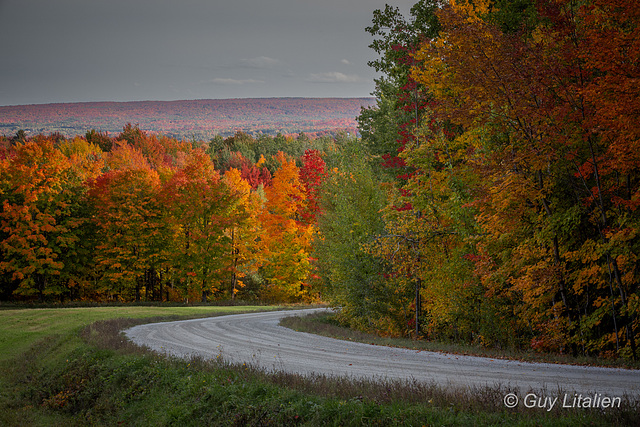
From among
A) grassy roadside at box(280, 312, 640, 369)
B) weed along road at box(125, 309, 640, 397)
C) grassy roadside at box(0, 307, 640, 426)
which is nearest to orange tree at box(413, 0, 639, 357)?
grassy roadside at box(280, 312, 640, 369)

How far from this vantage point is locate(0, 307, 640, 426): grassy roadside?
7.42 metres

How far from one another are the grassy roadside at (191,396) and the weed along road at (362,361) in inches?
44.6

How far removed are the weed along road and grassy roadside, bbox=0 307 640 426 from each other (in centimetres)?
113

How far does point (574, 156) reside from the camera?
13.6 meters

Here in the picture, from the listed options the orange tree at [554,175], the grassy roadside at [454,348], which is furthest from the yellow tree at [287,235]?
the orange tree at [554,175]

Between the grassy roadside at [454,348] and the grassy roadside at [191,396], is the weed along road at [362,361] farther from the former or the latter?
the grassy roadside at [191,396]

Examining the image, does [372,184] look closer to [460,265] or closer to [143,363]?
[460,265]

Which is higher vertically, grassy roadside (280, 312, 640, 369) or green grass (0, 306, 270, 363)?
grassy roadside (280, 312, 640, 369)

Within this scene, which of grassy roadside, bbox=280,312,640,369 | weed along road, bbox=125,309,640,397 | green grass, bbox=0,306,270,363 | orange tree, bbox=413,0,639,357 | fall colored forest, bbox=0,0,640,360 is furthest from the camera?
green grass, bbox=0,306,270,363

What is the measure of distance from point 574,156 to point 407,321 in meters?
11.2

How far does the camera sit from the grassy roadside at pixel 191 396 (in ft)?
24.3

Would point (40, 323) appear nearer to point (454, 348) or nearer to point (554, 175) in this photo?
point (454, 348)

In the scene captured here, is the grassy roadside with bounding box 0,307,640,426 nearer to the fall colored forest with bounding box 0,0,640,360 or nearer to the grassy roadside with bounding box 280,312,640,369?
the grassy roadside with bounding box 280,312,640,369

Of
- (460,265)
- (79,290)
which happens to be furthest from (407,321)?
(79,290)
